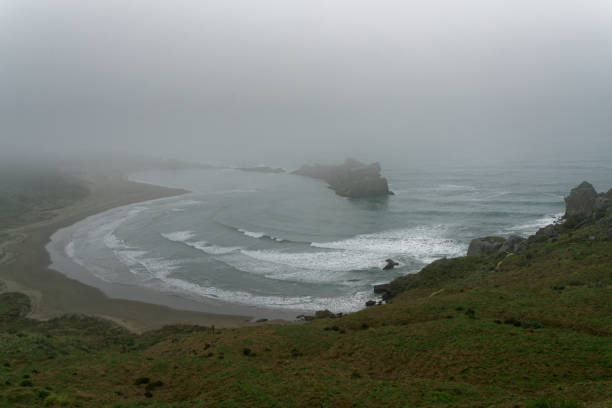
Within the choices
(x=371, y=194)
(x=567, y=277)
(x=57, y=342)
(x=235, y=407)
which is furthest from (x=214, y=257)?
(x=371, y=194)

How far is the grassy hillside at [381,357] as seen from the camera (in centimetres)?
2094

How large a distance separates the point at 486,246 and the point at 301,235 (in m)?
41.0

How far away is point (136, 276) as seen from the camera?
6294 cm

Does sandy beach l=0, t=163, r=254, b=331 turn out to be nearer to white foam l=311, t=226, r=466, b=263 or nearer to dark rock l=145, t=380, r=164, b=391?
dark rock l=145, t=380, r=164, b=391

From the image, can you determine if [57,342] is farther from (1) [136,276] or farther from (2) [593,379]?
(2) [593,379]

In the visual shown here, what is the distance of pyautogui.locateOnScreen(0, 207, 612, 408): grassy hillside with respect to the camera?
20938 mm

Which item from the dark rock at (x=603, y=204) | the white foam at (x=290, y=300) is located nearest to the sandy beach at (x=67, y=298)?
the white foam at (x=290, y=300)

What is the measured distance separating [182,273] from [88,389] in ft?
133

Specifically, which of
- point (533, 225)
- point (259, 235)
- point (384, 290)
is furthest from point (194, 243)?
point (533, 225)

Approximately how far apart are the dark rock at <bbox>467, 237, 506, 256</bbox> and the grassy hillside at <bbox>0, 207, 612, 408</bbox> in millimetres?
12268

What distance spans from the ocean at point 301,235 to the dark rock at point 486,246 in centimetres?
857

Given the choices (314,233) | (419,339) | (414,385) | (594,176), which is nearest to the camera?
(414,385)

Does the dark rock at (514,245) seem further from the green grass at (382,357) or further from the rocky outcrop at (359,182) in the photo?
the rocky outcrop at (359,182)

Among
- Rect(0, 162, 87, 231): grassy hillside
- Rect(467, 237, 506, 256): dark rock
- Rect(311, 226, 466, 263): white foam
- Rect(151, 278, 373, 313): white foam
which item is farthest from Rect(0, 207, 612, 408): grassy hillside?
Rect(0, 162, 87, 231): grassy hillside
